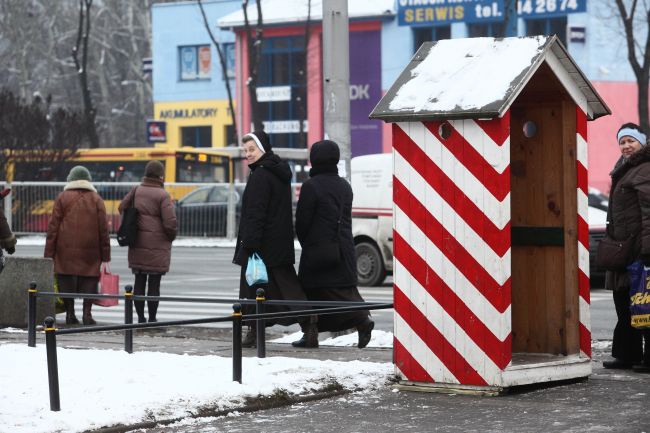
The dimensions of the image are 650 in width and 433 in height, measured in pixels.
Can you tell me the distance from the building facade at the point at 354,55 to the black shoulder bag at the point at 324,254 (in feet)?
133

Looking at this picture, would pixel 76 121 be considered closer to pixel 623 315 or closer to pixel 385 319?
pixel 385 319

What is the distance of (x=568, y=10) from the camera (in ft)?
179

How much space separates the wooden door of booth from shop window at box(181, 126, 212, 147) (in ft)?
191

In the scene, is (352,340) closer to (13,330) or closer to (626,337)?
(626,337)

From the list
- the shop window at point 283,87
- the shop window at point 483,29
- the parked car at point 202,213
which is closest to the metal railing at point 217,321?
the parked car at point 202,213

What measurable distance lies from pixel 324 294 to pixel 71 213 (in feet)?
12.1

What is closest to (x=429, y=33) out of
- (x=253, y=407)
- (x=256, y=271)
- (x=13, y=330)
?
(x=13, y=330)

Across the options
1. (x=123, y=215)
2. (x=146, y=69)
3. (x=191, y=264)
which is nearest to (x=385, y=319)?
(x=123, y=215)

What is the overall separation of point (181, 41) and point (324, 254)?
2271 inches

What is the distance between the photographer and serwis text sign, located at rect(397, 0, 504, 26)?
2190 inches

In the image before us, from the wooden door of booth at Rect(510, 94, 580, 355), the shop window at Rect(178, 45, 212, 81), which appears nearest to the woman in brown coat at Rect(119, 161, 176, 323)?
the wooden door of booth at Rect(510, 94, 580, 355)

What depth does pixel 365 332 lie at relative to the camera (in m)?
12.2

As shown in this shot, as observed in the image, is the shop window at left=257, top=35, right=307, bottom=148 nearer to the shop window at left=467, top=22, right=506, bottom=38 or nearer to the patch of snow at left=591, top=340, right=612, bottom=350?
the shop window at left=467, top=22, right=506, bottom=38

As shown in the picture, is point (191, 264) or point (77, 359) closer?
point (77, 359)
